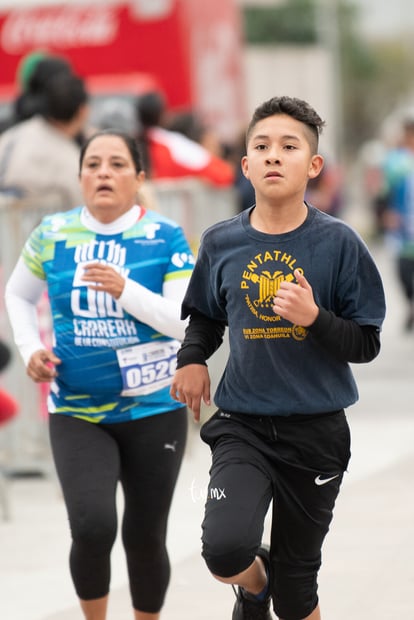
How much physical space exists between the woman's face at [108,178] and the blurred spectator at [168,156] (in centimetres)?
503

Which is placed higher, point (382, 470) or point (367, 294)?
point (367, 294)

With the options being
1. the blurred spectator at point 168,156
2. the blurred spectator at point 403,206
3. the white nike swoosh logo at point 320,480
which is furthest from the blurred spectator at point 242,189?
the white nike swoosh logo at point 320,480

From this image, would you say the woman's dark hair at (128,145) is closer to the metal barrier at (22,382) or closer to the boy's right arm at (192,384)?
the boy's right arm at (192,384)

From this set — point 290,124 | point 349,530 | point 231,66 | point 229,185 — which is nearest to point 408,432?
point 229,185

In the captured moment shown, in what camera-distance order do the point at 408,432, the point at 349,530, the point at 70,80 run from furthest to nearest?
the point at 408,432 < the point at 70,80 < the point at 349,530

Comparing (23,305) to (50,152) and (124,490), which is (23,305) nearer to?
(124,490)

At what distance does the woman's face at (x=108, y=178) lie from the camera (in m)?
5.30

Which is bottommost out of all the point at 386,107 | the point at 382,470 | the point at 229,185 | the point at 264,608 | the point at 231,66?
the point at 386,107

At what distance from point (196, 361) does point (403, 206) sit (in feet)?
33.7

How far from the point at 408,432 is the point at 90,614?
518cm

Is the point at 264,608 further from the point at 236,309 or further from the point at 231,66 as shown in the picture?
the point at 231,66

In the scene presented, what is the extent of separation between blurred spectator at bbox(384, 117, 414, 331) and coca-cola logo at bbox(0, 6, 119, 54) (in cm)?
616

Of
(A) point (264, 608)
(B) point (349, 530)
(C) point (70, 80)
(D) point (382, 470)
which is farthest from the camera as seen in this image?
(D) point (382, 470)

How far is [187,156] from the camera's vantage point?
10703 mm
